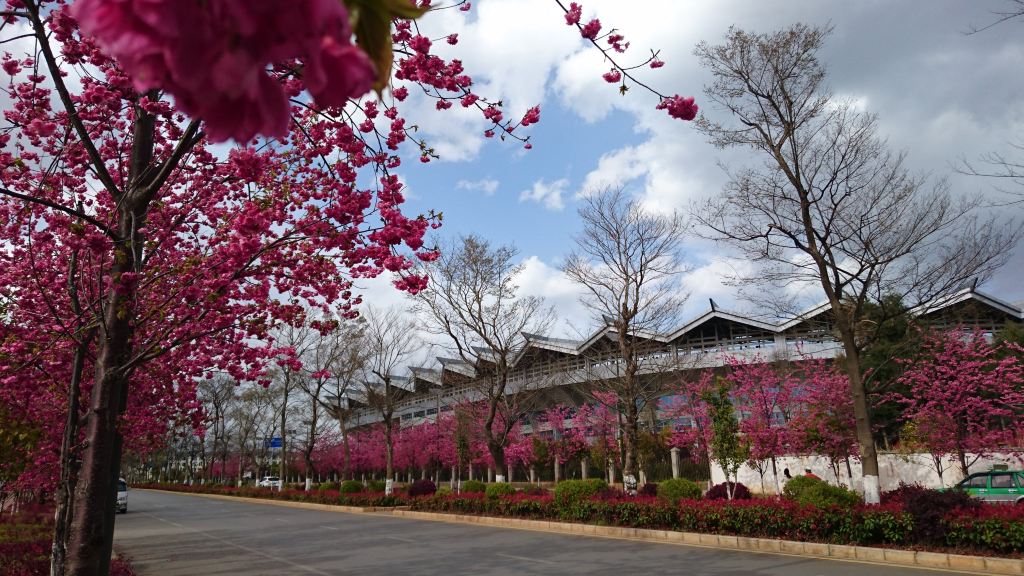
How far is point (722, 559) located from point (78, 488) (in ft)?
34.9

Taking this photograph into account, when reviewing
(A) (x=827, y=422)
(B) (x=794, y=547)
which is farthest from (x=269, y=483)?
(B) (x=794, y=547)

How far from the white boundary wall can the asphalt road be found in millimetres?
11585

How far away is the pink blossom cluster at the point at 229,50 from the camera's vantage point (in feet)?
3.31

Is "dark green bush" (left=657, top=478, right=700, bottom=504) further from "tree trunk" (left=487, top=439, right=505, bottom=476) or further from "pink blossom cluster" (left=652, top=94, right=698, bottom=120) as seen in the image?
"pink blossom cluster" (left=652, top=94, right=698, bottom=120)

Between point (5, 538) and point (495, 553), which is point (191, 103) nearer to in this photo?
point (495, 553)

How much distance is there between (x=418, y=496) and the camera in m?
27.1

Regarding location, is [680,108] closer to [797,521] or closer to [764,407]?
[797,521]

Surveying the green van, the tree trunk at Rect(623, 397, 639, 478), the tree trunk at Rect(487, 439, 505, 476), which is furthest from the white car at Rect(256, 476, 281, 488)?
the green van

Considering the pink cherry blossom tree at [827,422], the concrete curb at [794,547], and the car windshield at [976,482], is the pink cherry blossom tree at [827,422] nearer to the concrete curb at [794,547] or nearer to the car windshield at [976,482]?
the car windshield at [976,482]

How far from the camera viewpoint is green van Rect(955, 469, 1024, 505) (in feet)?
54.1

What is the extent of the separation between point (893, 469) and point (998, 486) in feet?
29.3

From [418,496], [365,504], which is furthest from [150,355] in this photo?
[365,504]

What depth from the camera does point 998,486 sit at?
16812mm

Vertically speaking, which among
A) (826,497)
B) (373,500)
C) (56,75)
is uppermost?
(56,75)
